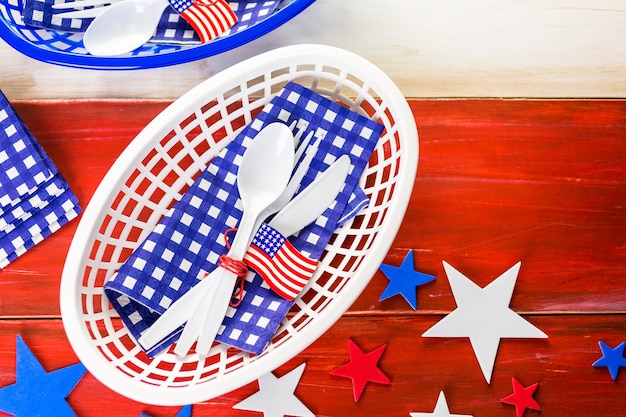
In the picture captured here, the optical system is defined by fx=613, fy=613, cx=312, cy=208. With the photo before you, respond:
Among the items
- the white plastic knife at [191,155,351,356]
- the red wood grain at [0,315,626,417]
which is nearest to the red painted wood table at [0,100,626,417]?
the red wood grain at [0,315,626,417]

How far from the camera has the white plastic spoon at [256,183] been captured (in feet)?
2.06

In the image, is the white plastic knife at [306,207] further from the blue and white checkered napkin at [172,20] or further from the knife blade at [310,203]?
the blue and white checkered napkin at [172,20]

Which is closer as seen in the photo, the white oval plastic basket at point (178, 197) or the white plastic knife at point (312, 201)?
the white oval plastic basket at point (178, 197)

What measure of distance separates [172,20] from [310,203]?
0.26m

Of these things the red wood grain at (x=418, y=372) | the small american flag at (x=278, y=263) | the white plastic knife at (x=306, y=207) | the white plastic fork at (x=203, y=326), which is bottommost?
the red wood grain at (x=418, y=372)

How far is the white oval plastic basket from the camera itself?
548 mm

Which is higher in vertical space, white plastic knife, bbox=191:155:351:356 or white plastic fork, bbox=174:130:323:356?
white plastic knife, bbox=191:155:351:356

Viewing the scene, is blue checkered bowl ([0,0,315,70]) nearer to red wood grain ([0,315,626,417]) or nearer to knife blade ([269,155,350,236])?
knife blade ([269,155,350,236])

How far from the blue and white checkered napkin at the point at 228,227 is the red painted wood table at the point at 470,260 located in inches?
3.1

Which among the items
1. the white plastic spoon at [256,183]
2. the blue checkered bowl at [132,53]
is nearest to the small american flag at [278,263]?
the white plastic spoon at [256,183]

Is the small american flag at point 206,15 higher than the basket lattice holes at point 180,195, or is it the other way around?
the small american flag at point 206,15

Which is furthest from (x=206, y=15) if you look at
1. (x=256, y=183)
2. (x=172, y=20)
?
(x=256, y=183)

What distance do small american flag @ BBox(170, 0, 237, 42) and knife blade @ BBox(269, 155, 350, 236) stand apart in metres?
0.20

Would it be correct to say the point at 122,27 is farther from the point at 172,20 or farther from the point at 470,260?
the point at 470,260
